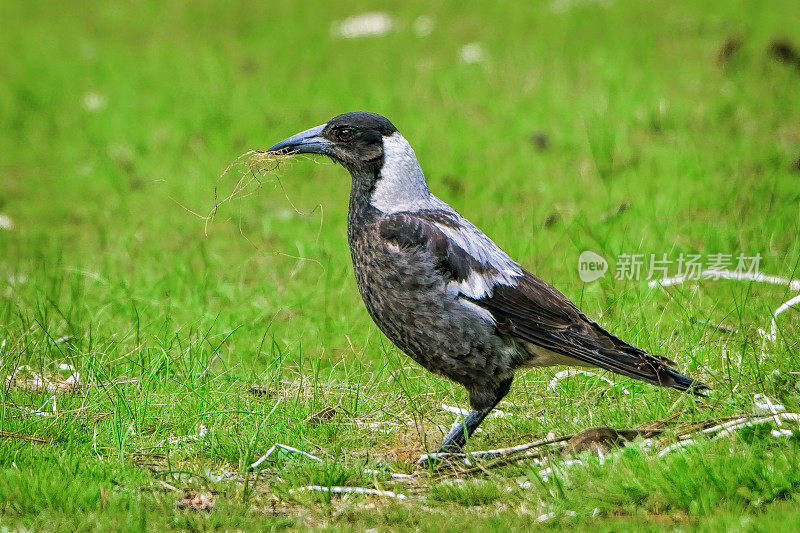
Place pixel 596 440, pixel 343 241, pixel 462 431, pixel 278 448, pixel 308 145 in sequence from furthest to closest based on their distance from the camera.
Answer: pixel 343 241 → pixel 308 145 → pixel 462 431 → pixel 278 448 → pixel 596 440

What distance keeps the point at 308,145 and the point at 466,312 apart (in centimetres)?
112

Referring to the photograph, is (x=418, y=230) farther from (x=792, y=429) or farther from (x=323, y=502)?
(x=792, y=429)

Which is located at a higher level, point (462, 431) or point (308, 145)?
point (308, 145)

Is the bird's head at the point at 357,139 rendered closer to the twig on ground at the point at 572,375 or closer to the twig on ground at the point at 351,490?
the twig on ground at the point at 572,375

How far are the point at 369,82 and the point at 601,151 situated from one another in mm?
2705

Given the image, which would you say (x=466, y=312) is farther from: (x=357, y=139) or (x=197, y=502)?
(x=197, y=502)

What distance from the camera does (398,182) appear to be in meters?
4.80

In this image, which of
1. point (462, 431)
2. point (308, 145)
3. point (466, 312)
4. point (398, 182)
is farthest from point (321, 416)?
point (308, 145)

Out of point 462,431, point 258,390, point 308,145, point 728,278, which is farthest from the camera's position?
point 728,278

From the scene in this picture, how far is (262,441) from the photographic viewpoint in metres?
4.49

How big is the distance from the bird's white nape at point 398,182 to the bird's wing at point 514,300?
101 mm

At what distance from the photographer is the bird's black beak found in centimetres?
492

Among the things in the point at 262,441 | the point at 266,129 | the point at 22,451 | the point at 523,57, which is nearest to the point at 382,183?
the point at 262,441

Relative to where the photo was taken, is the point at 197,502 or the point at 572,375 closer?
the point at 197,502
